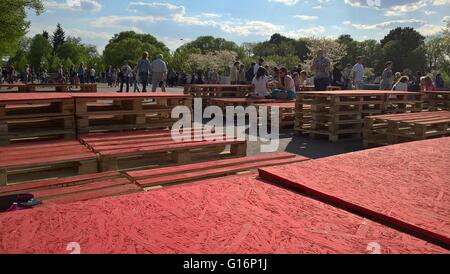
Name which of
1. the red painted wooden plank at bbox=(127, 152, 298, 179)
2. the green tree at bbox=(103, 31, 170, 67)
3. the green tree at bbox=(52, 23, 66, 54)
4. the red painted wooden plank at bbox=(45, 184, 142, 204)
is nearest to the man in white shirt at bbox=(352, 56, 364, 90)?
the red painted wooden plank at bbox=(127, 152, 298, 179)

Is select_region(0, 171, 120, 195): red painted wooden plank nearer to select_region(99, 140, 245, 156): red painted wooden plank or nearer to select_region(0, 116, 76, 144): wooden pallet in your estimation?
select_region(99, 140, 245, 156): red painted wooden plank

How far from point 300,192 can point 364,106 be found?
748 centimetres

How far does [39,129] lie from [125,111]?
128cm

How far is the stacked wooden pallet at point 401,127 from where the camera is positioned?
7652 millimetres

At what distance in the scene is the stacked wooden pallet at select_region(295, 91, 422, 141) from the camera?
8.75 metres

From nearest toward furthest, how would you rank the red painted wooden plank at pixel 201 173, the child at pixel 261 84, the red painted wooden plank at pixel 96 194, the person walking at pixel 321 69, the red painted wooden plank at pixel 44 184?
the red painted wooden plank at pixel 96 194, the red painted wooden plank at pixel 44 184, the red painted wooden plank at pixel 201 173, the child at pixel 261 84, the person walking at pixel 321 69

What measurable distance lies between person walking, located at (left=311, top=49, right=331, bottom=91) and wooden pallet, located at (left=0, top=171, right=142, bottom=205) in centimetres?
1032

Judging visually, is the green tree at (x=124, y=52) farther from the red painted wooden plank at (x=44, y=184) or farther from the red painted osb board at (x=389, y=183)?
the red painted osb board at (x=389, y=183)

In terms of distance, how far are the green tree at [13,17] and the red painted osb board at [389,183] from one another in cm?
2596

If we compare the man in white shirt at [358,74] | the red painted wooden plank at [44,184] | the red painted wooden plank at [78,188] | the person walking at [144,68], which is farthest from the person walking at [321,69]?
the red painted wooden plank at [78,188]

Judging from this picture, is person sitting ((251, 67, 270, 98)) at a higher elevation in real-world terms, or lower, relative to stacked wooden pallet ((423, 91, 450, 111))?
higher

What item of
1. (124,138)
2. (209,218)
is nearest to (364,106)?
(124,138)

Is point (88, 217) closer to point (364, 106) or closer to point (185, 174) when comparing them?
point (185, 174)
